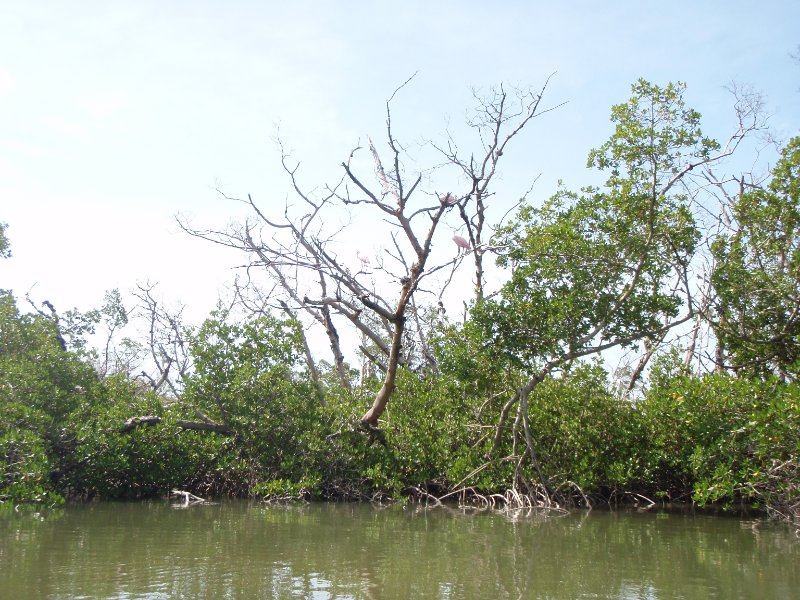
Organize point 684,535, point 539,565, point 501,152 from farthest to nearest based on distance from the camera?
point 501,152, point 684,535, point 539,565

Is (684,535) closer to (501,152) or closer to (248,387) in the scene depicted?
(248,387)

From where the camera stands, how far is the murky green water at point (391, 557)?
203 inches

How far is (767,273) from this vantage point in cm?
1005

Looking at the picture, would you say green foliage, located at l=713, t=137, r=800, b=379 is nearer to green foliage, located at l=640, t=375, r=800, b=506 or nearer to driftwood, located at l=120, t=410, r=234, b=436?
green foliage, located at l=640, t=375, r=800, b=506

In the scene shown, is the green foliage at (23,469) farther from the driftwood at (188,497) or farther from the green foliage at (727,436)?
the green foliage at (727,436)

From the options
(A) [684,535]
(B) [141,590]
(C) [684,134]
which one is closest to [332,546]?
(B) [141,590]

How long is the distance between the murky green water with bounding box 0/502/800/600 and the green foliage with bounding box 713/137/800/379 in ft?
8.11

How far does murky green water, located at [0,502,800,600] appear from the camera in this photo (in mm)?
5145

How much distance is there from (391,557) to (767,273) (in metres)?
6.53

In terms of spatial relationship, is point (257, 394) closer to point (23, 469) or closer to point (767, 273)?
point (23, 469)

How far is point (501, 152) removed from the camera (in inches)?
598

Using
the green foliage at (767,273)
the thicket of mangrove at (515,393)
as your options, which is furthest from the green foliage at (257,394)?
the green foliage at (767,273)

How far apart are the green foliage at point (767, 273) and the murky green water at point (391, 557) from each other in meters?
2.47

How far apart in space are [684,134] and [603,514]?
5.19 metres
